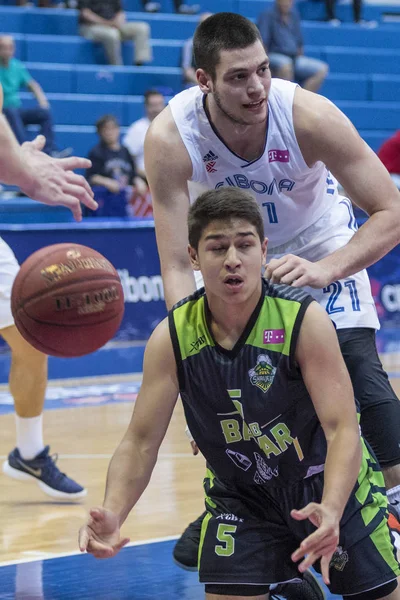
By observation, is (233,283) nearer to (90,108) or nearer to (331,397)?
(331,397)

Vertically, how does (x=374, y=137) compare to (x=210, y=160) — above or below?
below

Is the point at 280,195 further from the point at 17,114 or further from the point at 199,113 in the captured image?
the point at 17,114

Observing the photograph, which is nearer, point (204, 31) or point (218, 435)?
point (218, 435)

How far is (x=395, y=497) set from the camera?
3635 millimetres

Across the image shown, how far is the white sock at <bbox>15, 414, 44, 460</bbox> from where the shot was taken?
5.23 metres

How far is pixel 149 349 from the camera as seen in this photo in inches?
124

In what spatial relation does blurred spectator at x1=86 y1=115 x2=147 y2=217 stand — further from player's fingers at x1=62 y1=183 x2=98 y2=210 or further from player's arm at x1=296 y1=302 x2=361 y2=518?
player's arm at x1=296 y1=302 x2=361 y2=518

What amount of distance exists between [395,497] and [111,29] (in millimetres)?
10720

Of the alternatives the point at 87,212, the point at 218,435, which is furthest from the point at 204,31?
the point at 87,212

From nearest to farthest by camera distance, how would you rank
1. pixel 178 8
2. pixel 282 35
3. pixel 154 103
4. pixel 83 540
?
1. pixel 83 540
2. pixel 154 103
3. pixel 282 35
4. pixel 178 8

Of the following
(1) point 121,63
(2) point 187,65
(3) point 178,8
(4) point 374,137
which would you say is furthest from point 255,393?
(3) point 178,8

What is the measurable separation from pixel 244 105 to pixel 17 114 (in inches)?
298

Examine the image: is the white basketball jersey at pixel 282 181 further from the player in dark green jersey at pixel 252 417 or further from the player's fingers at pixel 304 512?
the player's fingers at pixel 304 512

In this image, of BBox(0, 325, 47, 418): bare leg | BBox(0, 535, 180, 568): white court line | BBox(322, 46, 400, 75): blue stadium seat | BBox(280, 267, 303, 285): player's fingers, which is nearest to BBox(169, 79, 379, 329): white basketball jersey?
BBox(280, 267, 303, 285): player's fingers
